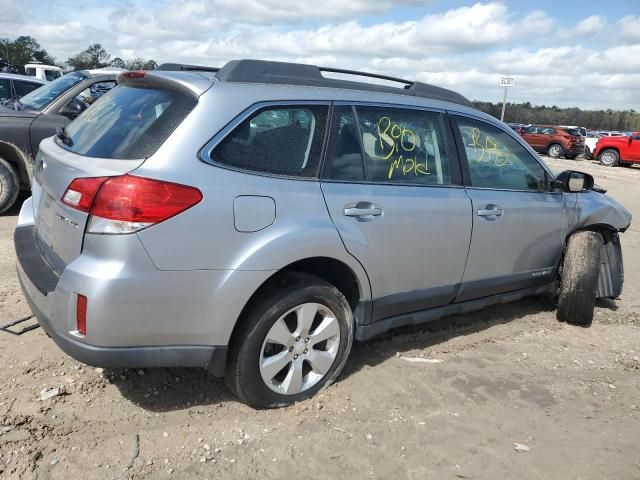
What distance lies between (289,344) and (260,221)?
72cm

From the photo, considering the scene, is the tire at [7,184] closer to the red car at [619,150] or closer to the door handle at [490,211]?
the door handle at [490,211]

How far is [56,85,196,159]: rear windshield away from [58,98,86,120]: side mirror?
4.12 meters

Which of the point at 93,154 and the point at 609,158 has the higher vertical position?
the point at 93,154

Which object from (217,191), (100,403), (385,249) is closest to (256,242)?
(217,191)

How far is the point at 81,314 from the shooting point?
253 centimetres

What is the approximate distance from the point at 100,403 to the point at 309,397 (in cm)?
114

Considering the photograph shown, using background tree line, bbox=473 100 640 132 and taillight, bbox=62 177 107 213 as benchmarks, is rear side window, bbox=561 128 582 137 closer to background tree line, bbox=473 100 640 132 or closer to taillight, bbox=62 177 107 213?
taillight, bbox=62 177 107 213

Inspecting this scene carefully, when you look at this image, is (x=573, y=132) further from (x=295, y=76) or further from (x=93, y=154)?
(x=93, y=154)

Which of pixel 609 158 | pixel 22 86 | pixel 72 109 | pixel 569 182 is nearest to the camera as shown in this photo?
pixel 569 182

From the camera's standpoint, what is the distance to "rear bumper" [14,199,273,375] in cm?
249

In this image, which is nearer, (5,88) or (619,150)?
(5,88)

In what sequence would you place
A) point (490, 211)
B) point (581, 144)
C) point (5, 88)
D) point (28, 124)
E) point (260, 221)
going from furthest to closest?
point (581, 144)
point (5, 88)
point (28, 124)
point (490, 211)
point (260, 221)

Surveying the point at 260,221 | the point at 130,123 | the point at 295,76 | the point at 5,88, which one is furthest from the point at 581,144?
the point at 130,123

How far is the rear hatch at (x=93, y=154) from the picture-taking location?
262 centimetres
